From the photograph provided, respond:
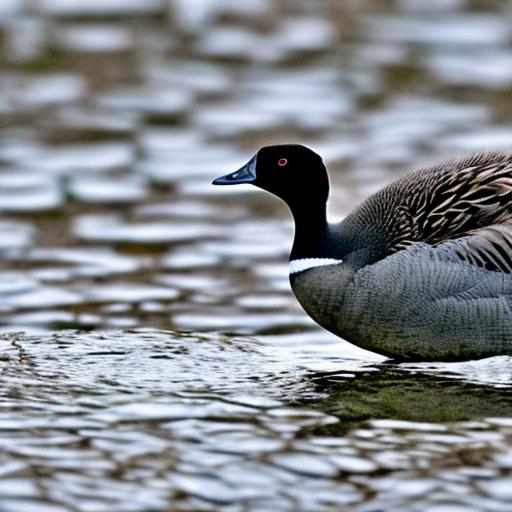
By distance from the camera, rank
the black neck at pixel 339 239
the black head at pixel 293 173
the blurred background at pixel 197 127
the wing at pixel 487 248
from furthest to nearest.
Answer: the blurred background at pixel 197 127 → the black head at pixel 293 173 → the black neck at pixel 339 239 → the wing at pixel 487 248

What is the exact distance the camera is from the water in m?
6.29

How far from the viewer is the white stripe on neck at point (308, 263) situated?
8227 mm

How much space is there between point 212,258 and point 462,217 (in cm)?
382

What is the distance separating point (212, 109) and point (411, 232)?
328 inches

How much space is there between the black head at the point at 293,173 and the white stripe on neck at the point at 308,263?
365 mm

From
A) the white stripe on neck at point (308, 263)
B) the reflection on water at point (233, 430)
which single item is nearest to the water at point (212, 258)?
the reflection on water at point (233, 430)

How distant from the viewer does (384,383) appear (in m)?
7.86

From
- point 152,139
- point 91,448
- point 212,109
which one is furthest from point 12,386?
point 212,109

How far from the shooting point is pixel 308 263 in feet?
27.2

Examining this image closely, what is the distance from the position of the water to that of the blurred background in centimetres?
4

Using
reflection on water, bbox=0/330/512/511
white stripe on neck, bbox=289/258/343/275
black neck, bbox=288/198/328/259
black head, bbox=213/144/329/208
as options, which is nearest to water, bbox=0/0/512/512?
reflection on water, bbox=0/330/512/511

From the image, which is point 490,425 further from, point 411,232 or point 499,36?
point 499,36

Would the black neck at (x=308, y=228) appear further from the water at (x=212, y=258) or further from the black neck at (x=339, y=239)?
the water at (x=212, y=258)

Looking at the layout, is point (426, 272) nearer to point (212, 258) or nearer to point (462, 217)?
point (462, 217)
